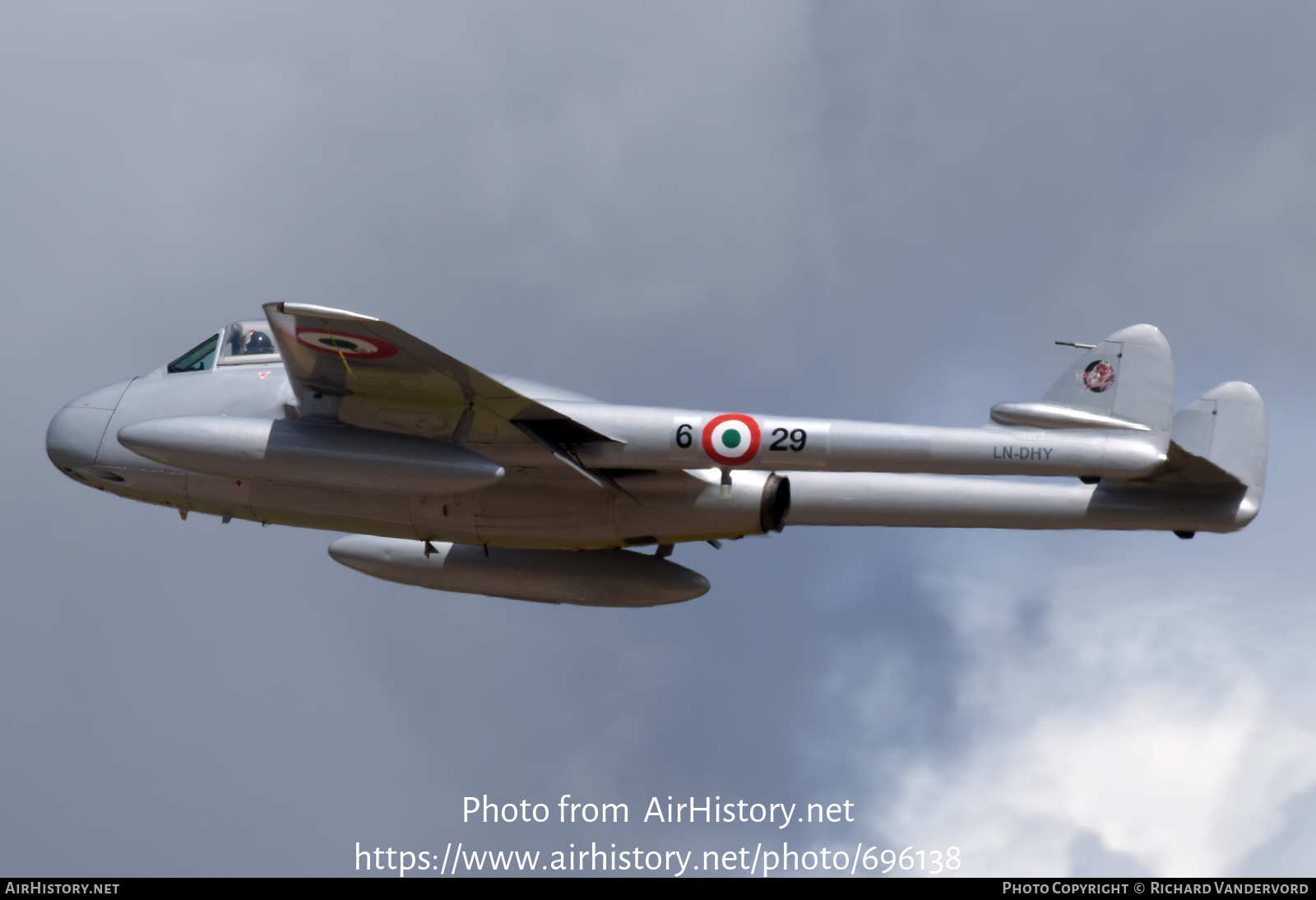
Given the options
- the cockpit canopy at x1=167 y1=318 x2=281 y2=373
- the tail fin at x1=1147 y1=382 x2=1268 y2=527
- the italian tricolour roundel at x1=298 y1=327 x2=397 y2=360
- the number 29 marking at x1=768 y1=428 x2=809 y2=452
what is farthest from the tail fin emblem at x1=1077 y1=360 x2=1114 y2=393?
the cockpit canopy at x1=167 y1=318 x2=281 y2=373

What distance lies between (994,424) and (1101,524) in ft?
9.22

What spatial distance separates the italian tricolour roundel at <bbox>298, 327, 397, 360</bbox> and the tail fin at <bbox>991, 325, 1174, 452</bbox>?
8315mm

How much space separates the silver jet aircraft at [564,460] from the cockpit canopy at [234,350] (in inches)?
1.5

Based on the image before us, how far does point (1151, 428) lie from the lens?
2127 cm

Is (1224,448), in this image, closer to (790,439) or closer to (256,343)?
(790,439)

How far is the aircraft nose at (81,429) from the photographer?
911 inches

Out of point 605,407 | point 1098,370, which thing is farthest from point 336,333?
point 1098,370

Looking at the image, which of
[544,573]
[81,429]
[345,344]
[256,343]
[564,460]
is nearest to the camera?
[345,344]

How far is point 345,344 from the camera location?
20234mm

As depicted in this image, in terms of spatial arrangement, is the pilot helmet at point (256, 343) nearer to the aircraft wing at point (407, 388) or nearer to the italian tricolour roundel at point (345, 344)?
the aircraft wing at point (407, 388)

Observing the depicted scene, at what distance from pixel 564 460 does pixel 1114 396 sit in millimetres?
7577

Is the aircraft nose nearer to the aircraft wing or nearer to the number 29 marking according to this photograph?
the aircraft wing

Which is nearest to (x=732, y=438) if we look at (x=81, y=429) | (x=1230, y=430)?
(x=1230, y=430)

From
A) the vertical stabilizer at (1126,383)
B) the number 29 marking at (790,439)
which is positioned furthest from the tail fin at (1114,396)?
the number 29 marking at (790,439)
